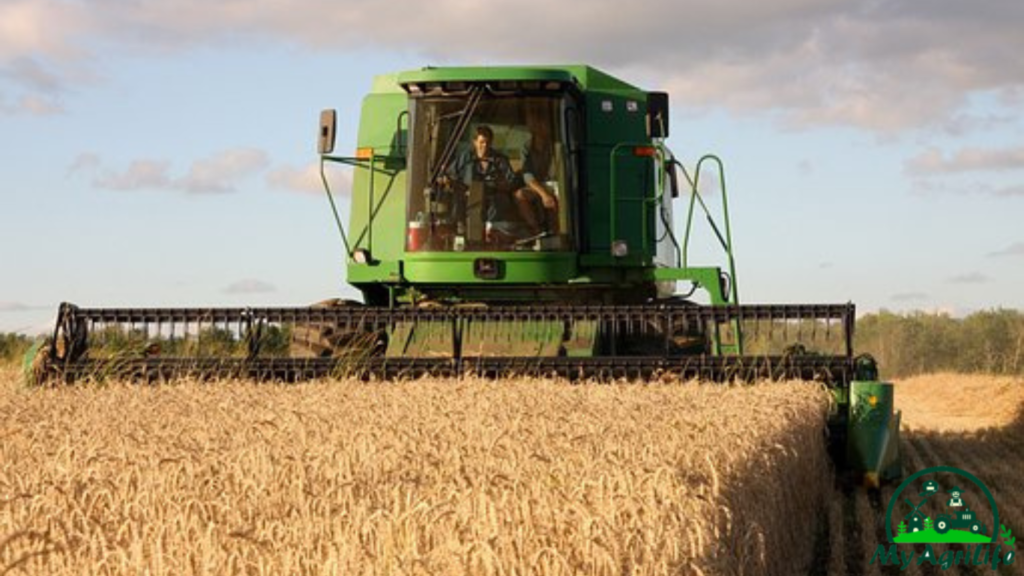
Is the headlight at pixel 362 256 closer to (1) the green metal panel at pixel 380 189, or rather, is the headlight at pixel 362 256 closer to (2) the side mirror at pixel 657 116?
(1) the green metal panel at pixel 380 189

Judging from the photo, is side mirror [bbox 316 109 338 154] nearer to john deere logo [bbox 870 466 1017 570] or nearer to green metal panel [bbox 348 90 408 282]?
green metal panel [bbox 348 90 408 282]

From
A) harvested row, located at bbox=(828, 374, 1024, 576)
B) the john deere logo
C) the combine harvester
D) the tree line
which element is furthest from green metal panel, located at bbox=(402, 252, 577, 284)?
the tree line

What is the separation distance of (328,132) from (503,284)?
1909mm

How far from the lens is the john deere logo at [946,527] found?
7953mm

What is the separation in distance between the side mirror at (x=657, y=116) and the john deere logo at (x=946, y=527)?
3.27 metres

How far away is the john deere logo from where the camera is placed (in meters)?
7.95

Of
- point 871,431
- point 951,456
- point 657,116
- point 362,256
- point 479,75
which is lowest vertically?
point 951,456

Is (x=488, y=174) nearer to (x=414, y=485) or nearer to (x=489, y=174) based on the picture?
(x=489, y=174)

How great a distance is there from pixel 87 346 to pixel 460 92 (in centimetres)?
354

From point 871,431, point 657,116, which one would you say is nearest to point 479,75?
point 657,116

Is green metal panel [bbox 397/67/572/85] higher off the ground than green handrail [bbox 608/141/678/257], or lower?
higher

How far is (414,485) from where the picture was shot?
4.84 metres

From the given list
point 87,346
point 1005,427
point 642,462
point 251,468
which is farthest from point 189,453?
point 1005,427

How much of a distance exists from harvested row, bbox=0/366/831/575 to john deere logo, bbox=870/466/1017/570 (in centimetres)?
60
